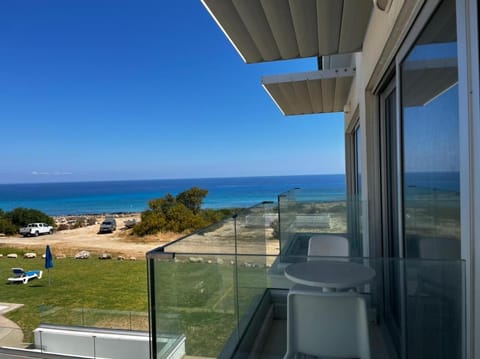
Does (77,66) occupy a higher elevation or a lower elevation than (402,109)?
higher

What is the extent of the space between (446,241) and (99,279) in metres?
14.1

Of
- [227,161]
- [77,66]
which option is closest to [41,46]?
[77,66]

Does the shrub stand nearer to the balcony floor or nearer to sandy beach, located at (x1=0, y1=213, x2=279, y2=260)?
sandy beach, located at (x1=0, y1=213, x2=279, y2=260)

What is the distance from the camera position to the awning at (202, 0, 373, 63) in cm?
208

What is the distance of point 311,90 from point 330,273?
3.34 m

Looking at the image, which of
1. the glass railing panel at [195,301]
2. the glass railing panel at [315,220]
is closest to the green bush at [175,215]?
the glass railing panel at [315,220]

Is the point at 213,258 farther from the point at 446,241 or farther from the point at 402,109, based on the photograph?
the point at 402,109

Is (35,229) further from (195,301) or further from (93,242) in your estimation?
(195,301)

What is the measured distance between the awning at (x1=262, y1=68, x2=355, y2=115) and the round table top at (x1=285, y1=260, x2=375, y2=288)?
2.71m

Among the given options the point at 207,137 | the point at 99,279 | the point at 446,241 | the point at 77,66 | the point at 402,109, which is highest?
the point at 77,66

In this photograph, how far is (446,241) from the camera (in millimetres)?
1164

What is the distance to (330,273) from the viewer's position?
1.44 metres


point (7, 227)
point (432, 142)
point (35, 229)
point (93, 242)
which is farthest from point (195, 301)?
point (7, 227)

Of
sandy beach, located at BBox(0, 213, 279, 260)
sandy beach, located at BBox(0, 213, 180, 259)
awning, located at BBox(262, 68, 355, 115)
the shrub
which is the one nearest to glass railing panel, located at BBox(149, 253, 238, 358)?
awning, located at BBox(262, 68, 355, 115)
